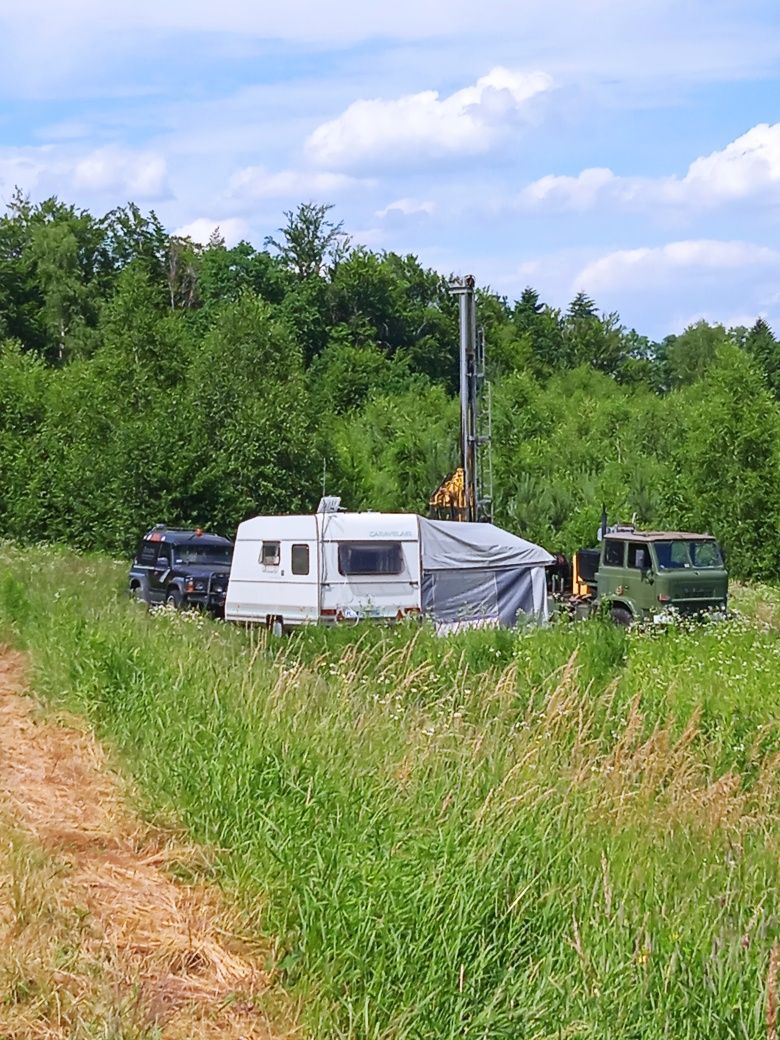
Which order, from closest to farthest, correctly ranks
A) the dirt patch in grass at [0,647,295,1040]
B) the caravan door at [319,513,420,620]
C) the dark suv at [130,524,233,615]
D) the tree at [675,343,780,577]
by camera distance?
the dirt patch in grass at [0,647,295,1040], the caravan door at [319,513,420,620], the dark suv at [130,524,233,615], the tree at [675,343,780,577]

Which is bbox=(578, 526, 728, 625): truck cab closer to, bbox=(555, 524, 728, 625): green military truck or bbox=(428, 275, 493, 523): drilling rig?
bbox=(555, 524, 728, 625): green military truck

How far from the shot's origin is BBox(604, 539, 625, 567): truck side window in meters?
22.1

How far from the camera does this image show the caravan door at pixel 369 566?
20938mm

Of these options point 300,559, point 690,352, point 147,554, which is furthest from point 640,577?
point 690,352

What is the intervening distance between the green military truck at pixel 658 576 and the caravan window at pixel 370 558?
11.1 feet

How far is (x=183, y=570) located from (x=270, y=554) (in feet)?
12.3

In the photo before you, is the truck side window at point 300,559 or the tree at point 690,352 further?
the tree at point 690,352

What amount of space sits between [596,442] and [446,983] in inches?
1931

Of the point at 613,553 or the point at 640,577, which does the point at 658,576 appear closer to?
the point at 640,577

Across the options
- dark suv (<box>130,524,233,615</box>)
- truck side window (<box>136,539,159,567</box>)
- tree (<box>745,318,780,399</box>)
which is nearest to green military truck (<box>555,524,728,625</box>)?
dark suv (<box>130,524,233,615</box>)

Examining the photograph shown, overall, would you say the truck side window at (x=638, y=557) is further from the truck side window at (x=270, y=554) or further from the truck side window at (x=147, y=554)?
the truck side window at (x=147, y=554)

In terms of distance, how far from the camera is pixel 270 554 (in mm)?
22250

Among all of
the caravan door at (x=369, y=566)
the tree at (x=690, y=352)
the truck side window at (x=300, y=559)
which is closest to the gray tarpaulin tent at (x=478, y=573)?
the caravan door at (x=369, y=566)

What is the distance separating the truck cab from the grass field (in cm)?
1035
